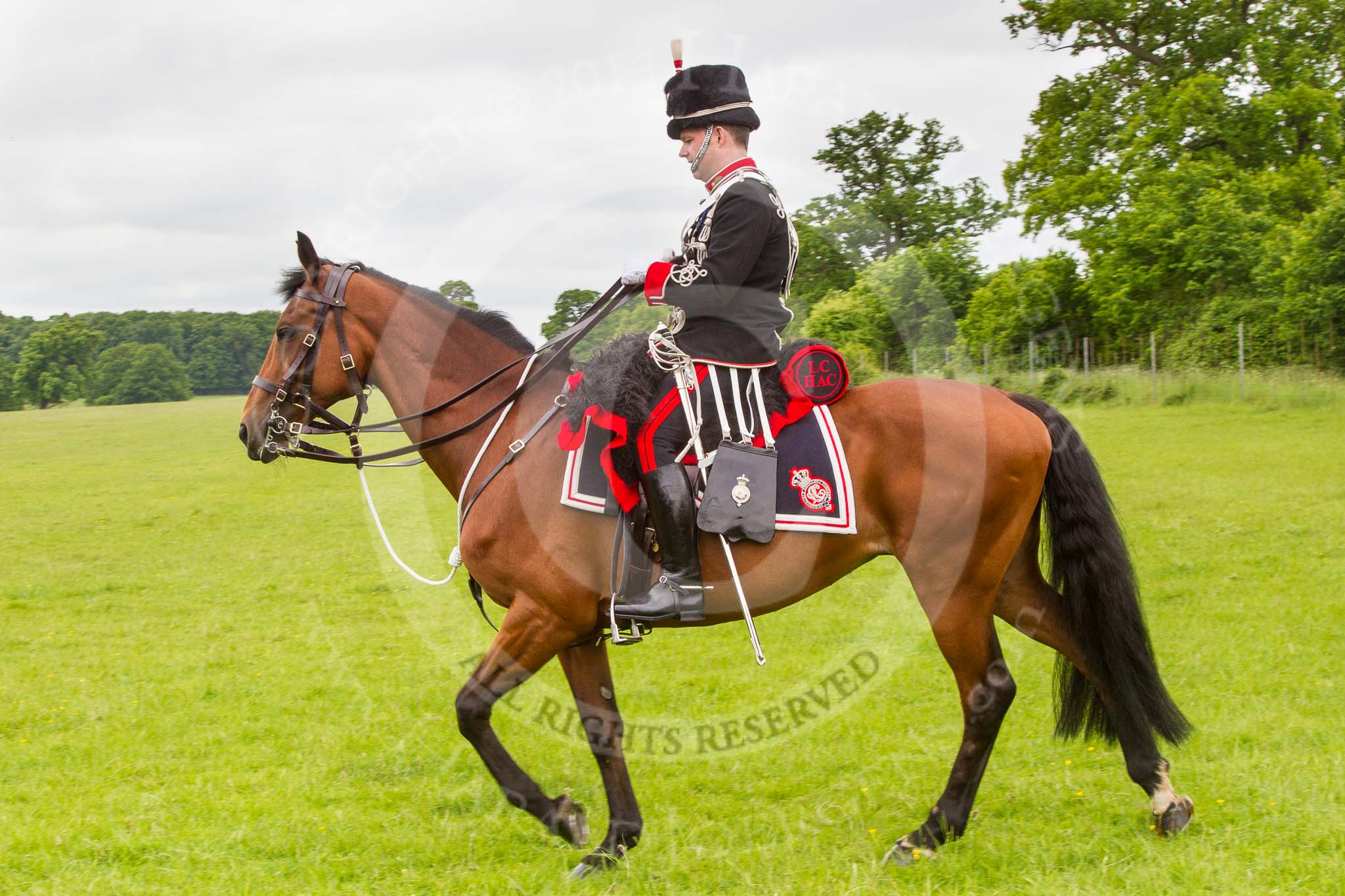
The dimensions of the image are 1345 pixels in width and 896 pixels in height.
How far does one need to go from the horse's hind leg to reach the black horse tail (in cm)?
3

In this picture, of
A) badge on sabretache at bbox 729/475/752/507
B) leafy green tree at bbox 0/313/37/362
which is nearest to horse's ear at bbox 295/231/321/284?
badge on sabretache at bbox 729/475/752/507

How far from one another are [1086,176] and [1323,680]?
28.9 metres

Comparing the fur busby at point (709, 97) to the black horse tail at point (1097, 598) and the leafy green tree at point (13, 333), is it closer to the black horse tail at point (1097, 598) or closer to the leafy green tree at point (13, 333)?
the black horse tail at point (1097, 598)

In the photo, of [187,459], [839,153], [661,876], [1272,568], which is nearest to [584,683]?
[661,876]

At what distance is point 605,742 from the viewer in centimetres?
500

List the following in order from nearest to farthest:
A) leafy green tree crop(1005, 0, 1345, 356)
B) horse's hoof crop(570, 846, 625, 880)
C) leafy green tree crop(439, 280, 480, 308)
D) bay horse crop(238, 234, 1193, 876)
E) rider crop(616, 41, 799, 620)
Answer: rider crop(616, 41, 799, 620)
horse's hoof crop(570, 846, 625, 880)
bay horse crop(238, 234, 1193, 876)
leafy green tree crop(439, 280, 480, 308)
leafy green tree crop(1005, 0, 1345, 356)

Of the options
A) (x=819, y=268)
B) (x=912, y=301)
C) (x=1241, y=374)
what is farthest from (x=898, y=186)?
(x=1241, y=374)

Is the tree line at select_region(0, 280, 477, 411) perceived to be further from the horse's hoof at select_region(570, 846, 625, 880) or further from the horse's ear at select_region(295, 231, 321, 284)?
the horse's hoof at select_region(570, 846, 625, 880)

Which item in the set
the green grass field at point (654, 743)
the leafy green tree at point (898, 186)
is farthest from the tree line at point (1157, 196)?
the green grass field at point (654, 743)

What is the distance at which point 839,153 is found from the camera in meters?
18.8

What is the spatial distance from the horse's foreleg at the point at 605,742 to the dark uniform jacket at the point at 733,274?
62.1 inches

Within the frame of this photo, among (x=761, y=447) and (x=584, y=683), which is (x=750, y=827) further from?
(x=761, y=447)

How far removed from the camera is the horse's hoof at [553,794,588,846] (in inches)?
193

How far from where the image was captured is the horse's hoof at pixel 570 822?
4.90 meters
